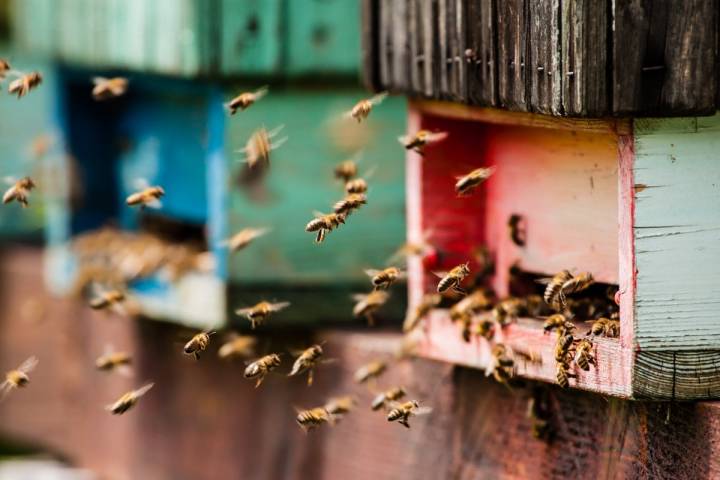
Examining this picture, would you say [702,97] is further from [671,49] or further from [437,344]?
[437,344]

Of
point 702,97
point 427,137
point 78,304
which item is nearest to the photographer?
point 702,97

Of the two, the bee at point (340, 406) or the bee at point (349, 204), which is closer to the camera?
the bee at point (349, 204)

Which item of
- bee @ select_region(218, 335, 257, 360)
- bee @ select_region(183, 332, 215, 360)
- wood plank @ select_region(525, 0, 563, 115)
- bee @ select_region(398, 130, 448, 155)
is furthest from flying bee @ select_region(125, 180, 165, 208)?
wood plank @ select_region(525, 0, 563, 115)

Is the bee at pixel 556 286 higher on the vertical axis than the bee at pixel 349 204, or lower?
lower

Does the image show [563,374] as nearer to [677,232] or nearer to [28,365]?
[677,232]

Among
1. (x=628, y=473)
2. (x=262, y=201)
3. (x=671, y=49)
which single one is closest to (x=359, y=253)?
(x=262, y=201)

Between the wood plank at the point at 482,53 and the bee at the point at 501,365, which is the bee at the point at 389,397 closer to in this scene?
the bee at the point at 501,365

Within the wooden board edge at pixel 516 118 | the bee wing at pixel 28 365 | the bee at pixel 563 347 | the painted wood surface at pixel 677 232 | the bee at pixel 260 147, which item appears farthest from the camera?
the bee wing at pixel 28 365

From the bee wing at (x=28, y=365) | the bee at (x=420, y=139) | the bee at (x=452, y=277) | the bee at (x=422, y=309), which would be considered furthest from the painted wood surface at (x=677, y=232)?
the bee wing at (x=28, y=365)
